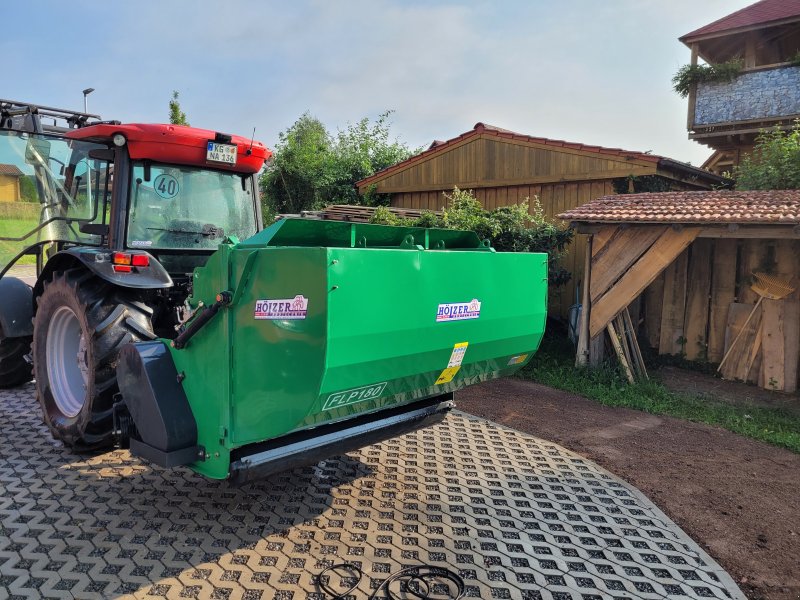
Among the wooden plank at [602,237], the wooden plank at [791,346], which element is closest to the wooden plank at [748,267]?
the wooden plank at [791,346]

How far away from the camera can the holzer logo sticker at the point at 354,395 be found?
257cm

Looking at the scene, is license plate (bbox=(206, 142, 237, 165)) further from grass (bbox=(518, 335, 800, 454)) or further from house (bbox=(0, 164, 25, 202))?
grass (bbox=(518, 335, 800, 454))

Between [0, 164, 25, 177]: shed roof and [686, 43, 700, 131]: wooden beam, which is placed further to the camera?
[686, 43, 700, 131]: wooden beam

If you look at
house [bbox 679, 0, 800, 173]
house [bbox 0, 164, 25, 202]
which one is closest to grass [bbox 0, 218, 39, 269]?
house [bbox 0, 164, 25, 202]

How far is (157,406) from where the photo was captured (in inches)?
113

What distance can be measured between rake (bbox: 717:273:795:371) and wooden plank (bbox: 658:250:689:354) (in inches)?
31.0

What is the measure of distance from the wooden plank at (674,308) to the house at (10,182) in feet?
26.8

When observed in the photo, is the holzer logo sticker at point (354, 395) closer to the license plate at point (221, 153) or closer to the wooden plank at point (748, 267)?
the license plate at point (221, 153)

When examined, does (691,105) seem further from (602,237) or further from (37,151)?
(37,151)

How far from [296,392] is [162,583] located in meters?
1.15

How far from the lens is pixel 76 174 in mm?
4469

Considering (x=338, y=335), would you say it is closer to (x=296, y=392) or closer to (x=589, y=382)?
(x=296, y=392)

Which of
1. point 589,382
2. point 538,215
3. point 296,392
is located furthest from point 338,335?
point 538,215

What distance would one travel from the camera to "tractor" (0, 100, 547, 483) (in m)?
2.52
